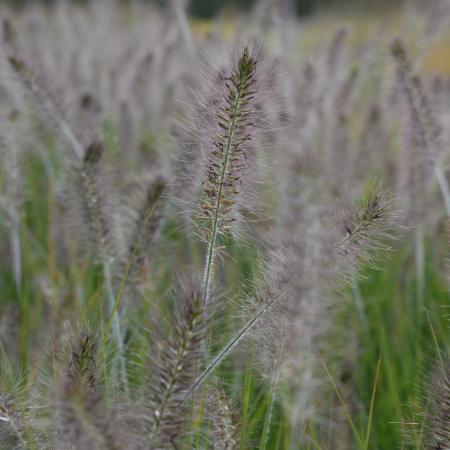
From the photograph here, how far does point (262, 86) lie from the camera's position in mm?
1693

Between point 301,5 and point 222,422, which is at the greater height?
point 222,422

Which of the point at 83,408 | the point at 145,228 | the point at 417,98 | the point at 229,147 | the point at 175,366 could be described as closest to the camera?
the point at 83,408

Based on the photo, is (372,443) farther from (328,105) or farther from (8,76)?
(328,105)

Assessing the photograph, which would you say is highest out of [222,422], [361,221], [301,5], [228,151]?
[228,151]

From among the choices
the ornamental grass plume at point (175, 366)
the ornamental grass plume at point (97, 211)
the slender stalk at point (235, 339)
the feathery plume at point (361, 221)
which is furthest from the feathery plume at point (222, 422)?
the ornamental grass plume at point (97, 211)

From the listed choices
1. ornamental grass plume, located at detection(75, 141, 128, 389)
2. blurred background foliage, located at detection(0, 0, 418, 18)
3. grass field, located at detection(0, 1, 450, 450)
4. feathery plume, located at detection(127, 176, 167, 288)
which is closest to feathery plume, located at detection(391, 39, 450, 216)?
grass field, located at detection(0, 1, 450, 450)

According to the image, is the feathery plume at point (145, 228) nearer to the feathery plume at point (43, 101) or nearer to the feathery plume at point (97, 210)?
the feathery plume at point (97, 210)

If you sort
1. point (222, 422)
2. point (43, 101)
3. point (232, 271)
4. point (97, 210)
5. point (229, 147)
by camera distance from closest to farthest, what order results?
1. point (229, 147)
2. point (222, 422)
3. point (97, 210)
4. point (43, 101)
5. point (232, 271)

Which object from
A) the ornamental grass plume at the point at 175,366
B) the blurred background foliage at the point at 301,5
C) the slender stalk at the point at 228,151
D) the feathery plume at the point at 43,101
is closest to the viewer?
the ornamental grass plume at the point at 175,366

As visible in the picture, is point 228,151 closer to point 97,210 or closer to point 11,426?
point 11,426

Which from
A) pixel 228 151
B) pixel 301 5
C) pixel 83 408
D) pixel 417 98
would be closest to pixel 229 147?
pixel 228 151

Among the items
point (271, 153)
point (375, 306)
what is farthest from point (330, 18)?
point (375, 306)

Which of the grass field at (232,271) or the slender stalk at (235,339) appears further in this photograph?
the slender stalk at (235,339)

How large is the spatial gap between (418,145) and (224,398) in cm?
165
